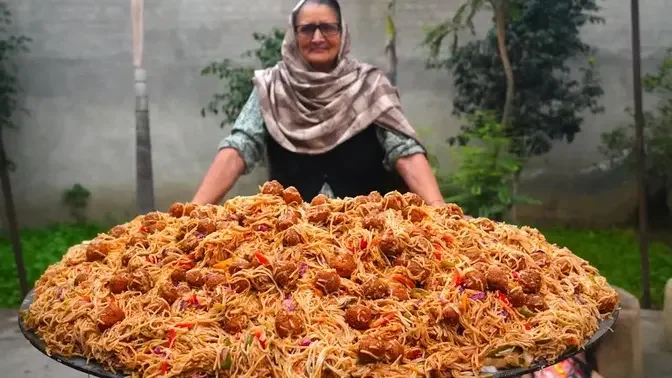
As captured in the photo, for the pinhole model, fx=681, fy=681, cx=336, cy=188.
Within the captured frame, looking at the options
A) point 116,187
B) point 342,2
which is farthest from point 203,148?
point 342,2

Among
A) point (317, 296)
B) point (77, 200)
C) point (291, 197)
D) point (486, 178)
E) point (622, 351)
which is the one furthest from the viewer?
point (77, 200)

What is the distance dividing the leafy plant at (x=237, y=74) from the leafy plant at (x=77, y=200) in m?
→ 1.03

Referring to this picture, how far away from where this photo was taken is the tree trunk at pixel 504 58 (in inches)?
167

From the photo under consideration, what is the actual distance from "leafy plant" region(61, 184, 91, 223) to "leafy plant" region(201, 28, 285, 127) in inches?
40.6

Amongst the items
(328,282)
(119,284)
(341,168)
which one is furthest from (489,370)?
(341,168)

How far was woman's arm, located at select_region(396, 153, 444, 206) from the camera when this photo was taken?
8.07ft

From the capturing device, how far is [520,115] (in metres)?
4.45

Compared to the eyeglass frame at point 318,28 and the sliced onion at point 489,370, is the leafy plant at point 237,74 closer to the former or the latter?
the eyeglass frame at point 318,28

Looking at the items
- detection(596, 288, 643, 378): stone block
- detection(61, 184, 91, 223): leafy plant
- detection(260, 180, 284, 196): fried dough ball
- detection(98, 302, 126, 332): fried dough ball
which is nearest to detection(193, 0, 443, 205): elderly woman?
detection(260, 180, 284, 196): fried dough ball

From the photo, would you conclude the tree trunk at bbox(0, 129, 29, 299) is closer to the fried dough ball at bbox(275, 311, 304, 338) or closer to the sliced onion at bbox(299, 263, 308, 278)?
the sliced onion at bbox(299, 263, 308, 278)

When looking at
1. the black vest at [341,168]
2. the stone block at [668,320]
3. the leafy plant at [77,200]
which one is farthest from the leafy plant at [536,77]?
the leafy plant at [77,200]

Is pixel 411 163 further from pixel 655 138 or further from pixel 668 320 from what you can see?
pixel 655 138

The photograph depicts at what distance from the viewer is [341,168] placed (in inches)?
102

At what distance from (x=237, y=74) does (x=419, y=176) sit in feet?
7.78
